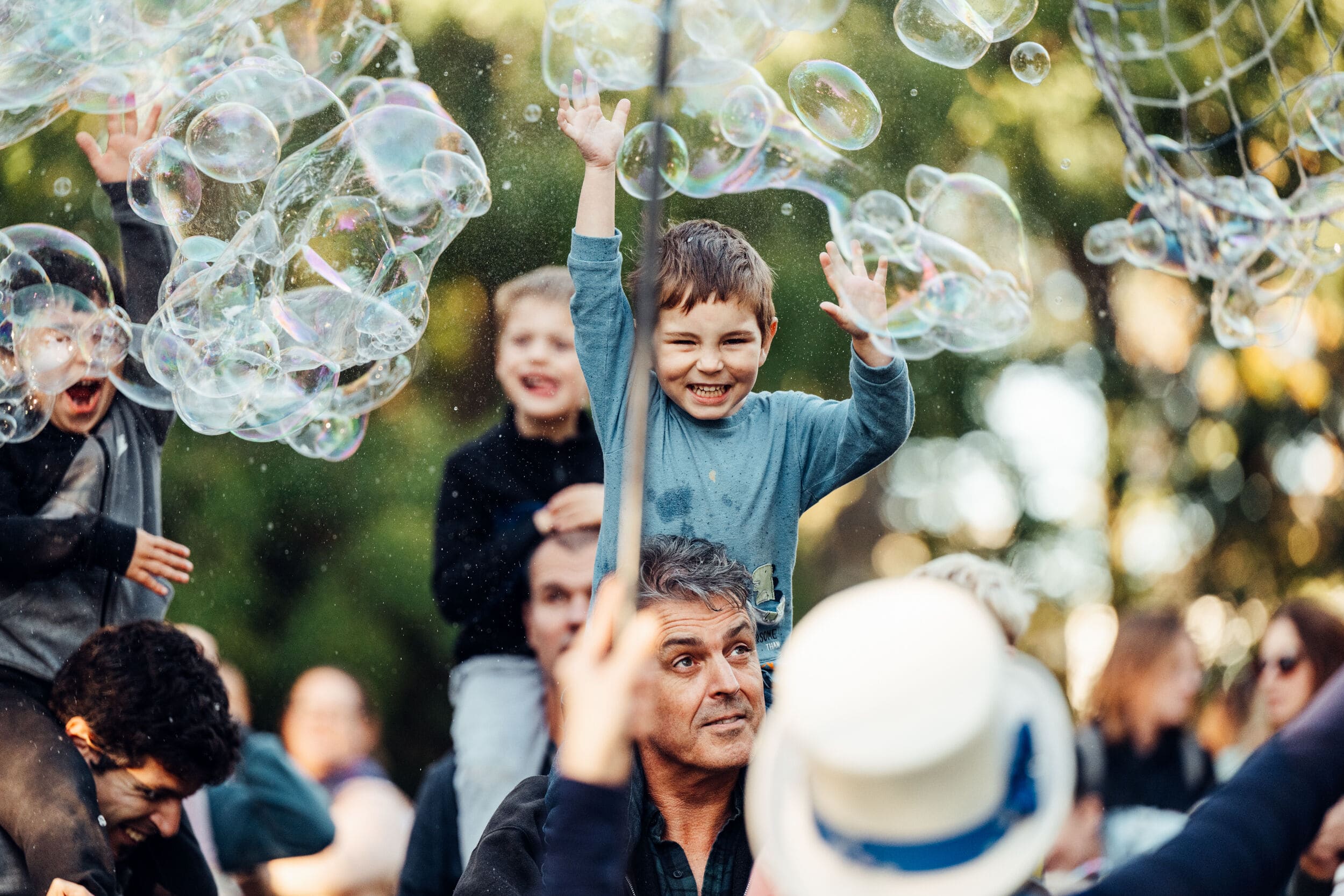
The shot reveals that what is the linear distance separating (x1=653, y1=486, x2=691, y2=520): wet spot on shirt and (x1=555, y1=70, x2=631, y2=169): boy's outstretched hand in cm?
63

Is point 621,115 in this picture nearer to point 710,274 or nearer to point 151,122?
point 710,274

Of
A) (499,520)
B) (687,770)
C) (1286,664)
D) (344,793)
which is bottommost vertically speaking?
(344,793)

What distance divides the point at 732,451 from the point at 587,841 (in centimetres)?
135

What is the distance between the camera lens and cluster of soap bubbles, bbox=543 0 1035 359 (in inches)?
117

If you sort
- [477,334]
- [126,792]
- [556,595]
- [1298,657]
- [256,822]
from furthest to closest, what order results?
[477,334]
[256,822]
[556,595]
[1298,657]
[126,792]

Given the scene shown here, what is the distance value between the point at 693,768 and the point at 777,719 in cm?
85

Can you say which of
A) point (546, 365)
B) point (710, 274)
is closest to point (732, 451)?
point (710, 274)

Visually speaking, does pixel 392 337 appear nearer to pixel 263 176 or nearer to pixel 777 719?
pixel 263 176

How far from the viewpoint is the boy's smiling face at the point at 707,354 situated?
261cm

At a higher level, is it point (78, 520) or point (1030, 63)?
point (1030, 63)

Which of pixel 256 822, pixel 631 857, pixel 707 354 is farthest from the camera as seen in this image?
pixel 256 822

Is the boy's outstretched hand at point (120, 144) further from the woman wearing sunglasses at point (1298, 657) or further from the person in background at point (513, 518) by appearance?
the woman wearing sunglasses at point (1298, 657)

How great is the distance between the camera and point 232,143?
10.0 ft

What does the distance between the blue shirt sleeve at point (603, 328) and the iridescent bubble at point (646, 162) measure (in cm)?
45
